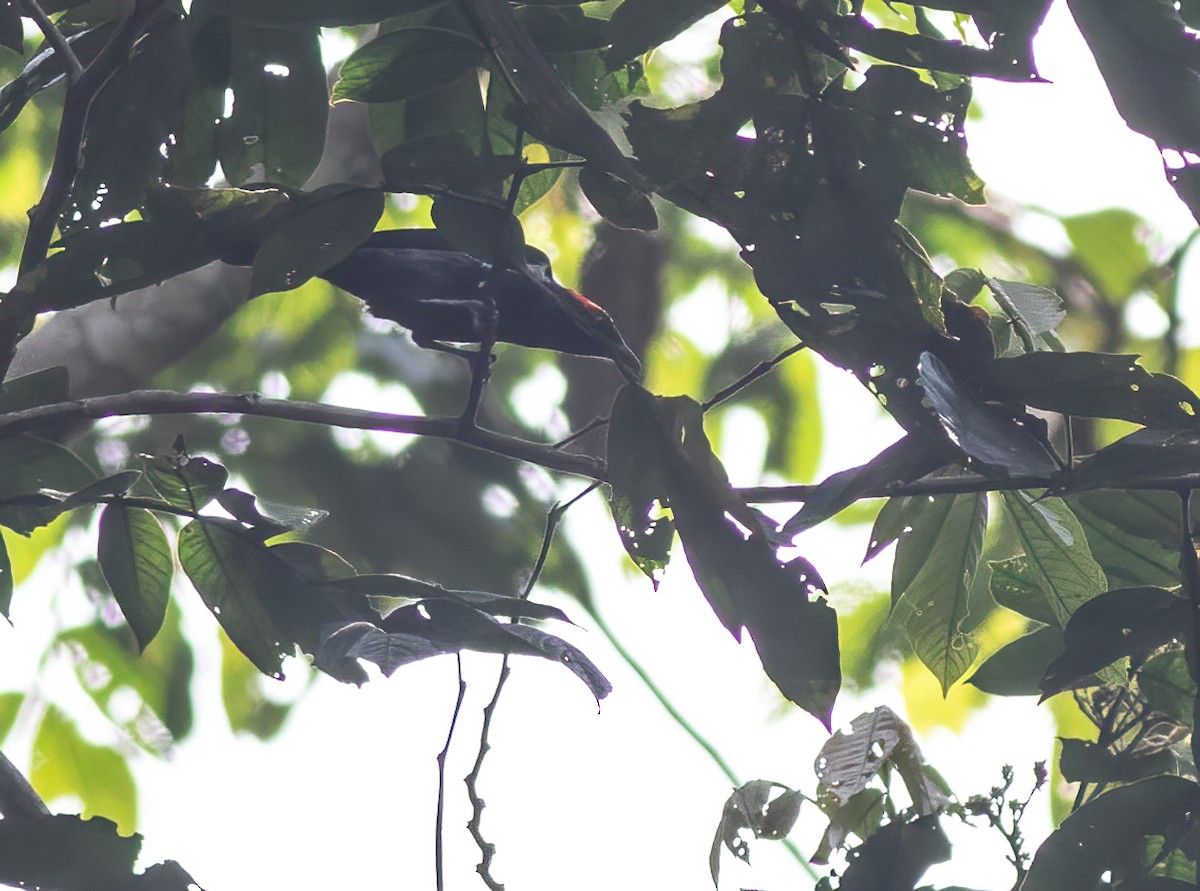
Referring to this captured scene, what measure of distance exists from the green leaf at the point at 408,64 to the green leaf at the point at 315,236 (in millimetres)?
70

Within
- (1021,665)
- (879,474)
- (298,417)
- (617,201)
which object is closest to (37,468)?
(298,417)

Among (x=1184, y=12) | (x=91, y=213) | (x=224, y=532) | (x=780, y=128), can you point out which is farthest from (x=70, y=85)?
(x=1184, y=12)

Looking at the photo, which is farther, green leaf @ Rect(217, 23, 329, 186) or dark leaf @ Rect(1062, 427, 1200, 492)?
A: green leaf @ Rect(217, 23, 329, 186)

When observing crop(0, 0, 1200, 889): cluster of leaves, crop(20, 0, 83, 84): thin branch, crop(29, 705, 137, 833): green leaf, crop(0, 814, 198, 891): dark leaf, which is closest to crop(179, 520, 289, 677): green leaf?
crop(0, 0, 1200, 889): cluster of leaves

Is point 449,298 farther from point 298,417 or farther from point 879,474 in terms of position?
point 879,474

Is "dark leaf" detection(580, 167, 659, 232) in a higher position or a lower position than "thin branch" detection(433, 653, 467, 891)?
higher

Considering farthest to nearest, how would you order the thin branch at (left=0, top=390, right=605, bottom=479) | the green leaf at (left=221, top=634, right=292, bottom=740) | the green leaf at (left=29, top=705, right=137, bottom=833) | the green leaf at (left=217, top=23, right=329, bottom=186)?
the green leaf at (left=221, top=634, right=292, bottom=740)
the green leaf at (left=29, top=705, right=137, bottom=833)
the green leaf at (left=217, top=23, right=329, bottom=186)
the thin branch at (left=0, top=390, right=605, bottom=479)

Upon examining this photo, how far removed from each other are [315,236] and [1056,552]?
404mm

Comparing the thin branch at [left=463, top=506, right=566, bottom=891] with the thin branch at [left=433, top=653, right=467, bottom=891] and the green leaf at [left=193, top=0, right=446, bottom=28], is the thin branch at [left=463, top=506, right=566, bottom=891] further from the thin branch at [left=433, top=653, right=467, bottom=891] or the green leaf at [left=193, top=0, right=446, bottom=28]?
the green leaf at [left=193, top=0, right=446, bottom=28]

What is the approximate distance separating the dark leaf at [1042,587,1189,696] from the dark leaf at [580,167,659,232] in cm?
28

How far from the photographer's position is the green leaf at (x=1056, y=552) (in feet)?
1.82

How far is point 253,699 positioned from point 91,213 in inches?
59.4

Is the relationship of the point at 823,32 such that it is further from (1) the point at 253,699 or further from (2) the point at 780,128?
(1) the point at 253,699

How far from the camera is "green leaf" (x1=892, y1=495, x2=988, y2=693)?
24.5 inches
